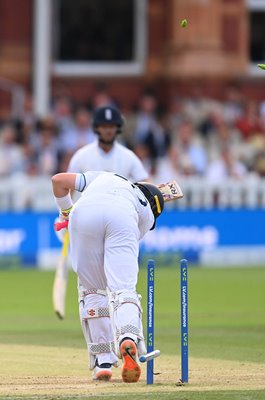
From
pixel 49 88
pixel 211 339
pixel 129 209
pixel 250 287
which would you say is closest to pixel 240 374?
pixel 129 209

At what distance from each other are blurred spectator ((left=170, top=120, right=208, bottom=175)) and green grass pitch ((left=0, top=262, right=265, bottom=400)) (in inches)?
73.6

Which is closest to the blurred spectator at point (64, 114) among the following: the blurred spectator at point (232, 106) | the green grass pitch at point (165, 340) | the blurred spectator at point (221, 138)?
the blurred spectator at point (221, 138)

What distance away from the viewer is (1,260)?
19.2 meters

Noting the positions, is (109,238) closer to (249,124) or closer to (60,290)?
(60,290)

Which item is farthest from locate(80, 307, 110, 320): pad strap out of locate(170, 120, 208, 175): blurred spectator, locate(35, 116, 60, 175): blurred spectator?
locate(170, 120, 208, 175): blurred spectator

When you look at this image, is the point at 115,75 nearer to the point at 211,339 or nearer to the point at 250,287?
the point at 250,287

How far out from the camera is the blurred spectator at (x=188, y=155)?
2109 centimetres

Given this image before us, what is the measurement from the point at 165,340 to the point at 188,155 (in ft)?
30.2

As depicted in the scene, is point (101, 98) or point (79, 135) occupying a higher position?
point (101, 98)

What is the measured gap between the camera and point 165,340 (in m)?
12.4

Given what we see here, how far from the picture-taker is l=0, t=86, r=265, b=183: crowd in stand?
20.9 meters

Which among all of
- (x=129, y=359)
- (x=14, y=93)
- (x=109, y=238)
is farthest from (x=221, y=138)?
(x=129, y=359)

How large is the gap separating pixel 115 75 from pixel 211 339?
45.2 feet

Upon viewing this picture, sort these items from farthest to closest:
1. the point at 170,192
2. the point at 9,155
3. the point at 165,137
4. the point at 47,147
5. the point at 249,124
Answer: the point at 249,124 → the point at 165,137 → the point at 47,147 → the point at 9,155 → the point at 170,192
